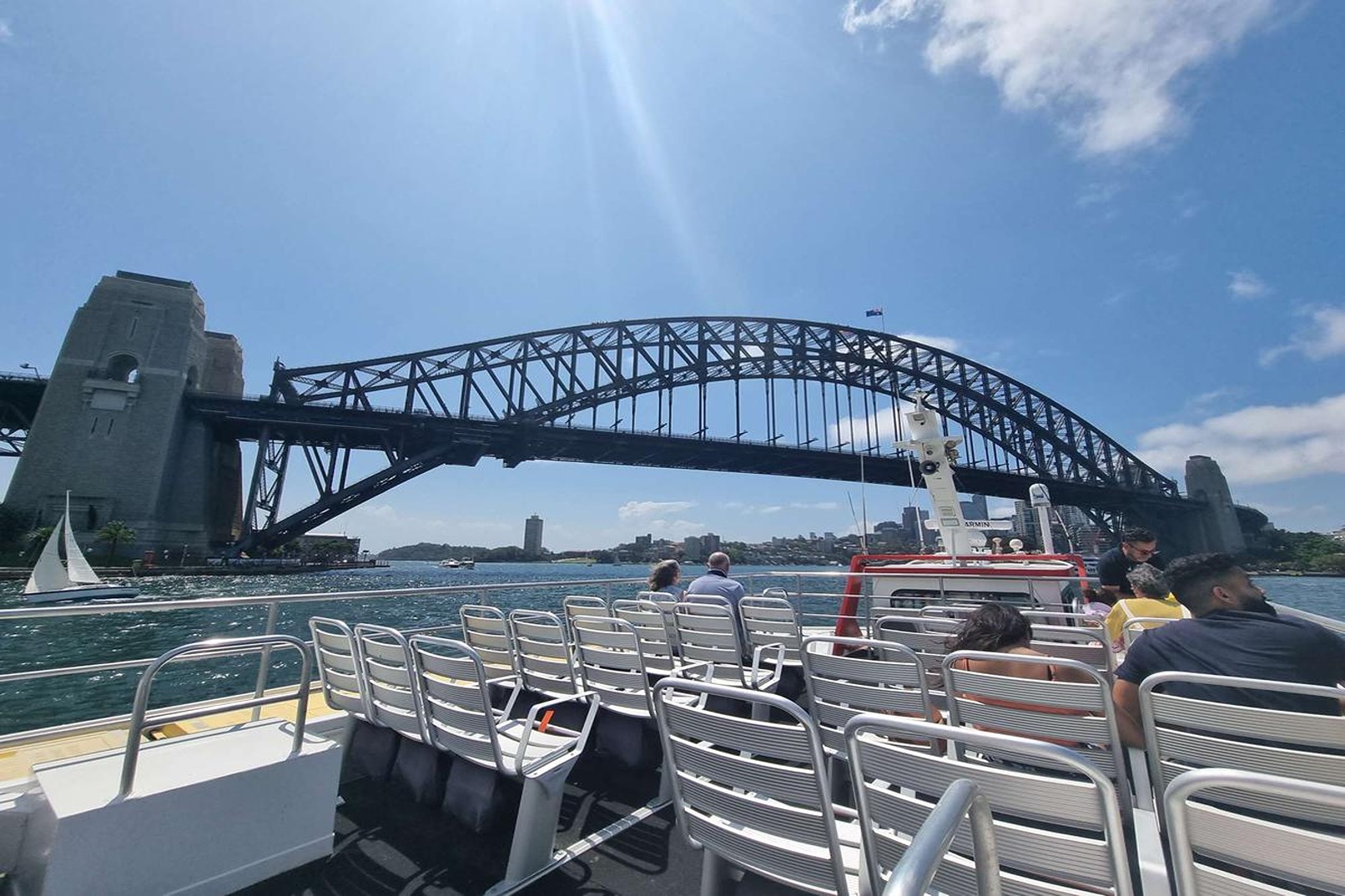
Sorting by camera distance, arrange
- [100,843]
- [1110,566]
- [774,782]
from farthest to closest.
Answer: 1. [1110,566]
2. [100,843]
3. [774,782]

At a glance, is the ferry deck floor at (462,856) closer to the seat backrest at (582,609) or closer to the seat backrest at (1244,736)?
the seat backrest at (582,609)

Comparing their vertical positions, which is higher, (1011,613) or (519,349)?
(519,349)

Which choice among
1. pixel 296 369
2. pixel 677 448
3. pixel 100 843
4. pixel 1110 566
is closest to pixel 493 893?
pixel 100 843

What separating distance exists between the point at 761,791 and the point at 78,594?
29.0m

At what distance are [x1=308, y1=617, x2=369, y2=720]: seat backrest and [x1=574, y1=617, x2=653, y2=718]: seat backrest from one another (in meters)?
1.05

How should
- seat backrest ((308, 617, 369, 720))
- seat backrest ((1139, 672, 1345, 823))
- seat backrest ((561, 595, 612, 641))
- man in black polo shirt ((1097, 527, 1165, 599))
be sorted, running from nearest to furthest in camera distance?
seat backrest ((1139, 672, 1345, 823)) → seat backrest ((308, 617, 369, 720)) → seat backrest ((561, 595, 612, 641)) → man in black polo shirt ((1097, 527, 1165, 599))

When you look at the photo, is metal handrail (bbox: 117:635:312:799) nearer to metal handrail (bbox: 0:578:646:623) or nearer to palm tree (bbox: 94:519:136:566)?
metal handrail (bbox: 0:578:646:623)

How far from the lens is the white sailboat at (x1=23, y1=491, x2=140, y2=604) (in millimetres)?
19359

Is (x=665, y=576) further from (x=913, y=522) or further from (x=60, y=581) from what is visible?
(x=60, y=581)

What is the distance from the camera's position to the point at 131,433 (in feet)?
101

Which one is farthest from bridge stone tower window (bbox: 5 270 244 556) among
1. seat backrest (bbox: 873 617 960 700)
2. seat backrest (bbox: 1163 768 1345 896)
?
seat backrest (bbox: 1163 768 1345 896)

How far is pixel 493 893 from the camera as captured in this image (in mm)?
1902

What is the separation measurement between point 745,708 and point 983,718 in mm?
1839

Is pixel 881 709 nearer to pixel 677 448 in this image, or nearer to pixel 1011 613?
pixel 1011 613
